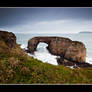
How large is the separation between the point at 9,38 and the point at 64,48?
337 centimetres

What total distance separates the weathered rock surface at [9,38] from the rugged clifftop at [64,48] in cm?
95

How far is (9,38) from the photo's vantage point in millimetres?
5906

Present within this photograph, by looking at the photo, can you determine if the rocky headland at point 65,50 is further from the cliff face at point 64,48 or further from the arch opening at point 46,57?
the arch opening at point 46,57

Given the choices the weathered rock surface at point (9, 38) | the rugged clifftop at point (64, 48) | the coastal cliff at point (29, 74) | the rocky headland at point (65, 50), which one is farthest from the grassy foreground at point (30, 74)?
the rugged clifftop at point (64, 48)

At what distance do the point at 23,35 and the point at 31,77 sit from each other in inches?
89.4

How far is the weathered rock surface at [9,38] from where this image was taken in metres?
5.55

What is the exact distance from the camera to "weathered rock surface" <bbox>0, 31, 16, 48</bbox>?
18.2 ft

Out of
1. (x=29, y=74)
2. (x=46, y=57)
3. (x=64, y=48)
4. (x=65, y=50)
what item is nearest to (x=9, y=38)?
(x=46, y=57)

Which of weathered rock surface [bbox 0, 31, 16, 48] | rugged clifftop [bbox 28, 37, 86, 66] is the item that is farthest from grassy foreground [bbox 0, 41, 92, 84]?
rugged clifftop [bbox 28, 37, 86, 66]

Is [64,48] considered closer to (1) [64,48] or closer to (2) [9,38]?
(1) [64,48]
